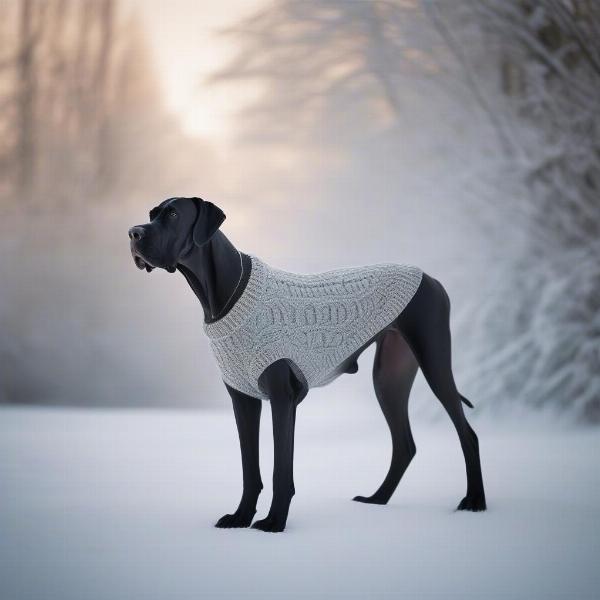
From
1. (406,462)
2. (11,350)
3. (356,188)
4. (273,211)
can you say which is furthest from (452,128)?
(11,350)

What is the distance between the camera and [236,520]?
6.44 feet

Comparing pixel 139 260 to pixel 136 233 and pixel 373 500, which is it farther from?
pixel 373 500

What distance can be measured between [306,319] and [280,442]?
13.5 inches

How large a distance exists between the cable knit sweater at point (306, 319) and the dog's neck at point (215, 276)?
2cm

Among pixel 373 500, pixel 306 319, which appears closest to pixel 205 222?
pixel 306 319

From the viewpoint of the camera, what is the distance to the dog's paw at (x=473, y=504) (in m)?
2.18

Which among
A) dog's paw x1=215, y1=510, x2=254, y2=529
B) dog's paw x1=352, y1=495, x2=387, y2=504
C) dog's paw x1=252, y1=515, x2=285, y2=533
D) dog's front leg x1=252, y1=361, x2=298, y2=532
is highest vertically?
dog's front leg x1=252, y1=361, x2=298, y2=532

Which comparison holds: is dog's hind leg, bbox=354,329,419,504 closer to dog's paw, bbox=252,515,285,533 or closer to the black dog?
the black dog

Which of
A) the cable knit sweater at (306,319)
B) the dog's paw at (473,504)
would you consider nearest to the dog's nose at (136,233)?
the cable knit sweater at (306,319)

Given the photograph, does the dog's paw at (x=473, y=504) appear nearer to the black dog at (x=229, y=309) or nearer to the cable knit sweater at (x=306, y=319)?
the black dog at (x=229, y=309)

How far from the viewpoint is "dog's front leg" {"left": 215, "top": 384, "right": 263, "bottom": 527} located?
6.46ft

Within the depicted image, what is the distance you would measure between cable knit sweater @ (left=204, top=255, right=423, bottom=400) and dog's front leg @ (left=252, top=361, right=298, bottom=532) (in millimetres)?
38

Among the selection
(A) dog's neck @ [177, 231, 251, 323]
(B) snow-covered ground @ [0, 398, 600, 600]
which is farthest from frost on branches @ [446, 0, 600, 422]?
(A) dog's neck @ [177, 231, 251, 323]

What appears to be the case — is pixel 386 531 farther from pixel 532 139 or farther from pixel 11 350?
pixel 11 350
